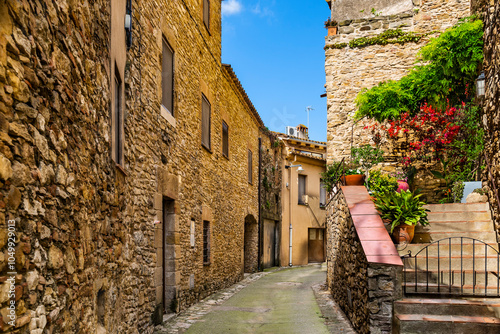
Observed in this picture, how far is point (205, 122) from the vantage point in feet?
33.1

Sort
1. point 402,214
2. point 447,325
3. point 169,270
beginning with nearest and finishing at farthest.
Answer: point 447,325 → point 402,214 → point 169,270

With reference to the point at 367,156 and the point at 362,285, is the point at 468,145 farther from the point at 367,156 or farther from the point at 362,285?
the point at 362,285

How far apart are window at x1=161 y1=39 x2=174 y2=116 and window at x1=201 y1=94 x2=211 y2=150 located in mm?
2117

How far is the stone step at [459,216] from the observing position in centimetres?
669

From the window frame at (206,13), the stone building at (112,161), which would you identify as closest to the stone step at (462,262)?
the stone building at (112,161)

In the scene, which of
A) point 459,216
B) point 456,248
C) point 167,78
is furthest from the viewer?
point 167,78

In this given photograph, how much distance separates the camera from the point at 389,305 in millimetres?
4910

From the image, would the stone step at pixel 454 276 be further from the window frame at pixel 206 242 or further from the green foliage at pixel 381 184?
the window frame at pixel 206 242

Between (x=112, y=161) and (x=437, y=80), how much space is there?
809cm

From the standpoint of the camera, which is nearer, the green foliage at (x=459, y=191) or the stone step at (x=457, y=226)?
the stone step at (x=457, y=226)

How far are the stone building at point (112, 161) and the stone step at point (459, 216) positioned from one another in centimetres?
428

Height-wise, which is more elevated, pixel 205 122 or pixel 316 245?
pixel 205 122

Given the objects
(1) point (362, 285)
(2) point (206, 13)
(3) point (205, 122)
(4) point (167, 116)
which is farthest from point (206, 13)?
(1) point (362, 285)

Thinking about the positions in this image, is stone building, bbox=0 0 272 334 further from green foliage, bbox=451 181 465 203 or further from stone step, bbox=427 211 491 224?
green foliage, bbox=451 181 465 203
